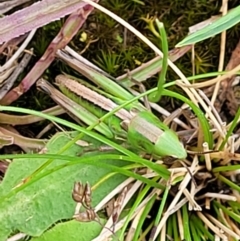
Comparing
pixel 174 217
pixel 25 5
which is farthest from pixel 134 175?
pixel 25 5

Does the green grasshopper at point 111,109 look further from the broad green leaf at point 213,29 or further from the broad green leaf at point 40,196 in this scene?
the broad green leaf at point 213,29

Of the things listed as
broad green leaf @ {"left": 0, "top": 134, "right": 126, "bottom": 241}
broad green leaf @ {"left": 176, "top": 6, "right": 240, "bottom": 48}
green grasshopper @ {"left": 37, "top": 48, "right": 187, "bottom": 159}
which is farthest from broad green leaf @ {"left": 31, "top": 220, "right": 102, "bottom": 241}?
broad green leaf @ {"left": 176, "top": 6, "right": 240, "bottom": 48}

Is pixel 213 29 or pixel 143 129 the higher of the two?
pixel 213 29

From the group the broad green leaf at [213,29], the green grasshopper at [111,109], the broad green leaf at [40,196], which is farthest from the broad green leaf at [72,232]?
the broad green leaf at [213,29]

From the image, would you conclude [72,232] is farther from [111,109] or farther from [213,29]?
[213,29]

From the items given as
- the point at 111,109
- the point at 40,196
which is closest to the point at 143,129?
the point at 111,109

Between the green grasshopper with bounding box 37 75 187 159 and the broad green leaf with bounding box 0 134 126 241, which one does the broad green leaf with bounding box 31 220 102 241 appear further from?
the green grasshopper with bounding box 37 75 187 159

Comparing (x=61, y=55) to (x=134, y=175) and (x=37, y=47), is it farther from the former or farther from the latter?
(x=134, y=175)
